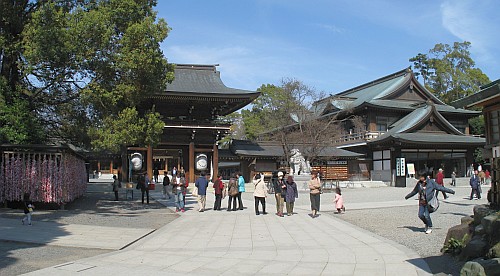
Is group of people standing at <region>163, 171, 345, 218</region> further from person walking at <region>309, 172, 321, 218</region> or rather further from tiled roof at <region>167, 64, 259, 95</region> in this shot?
tiled roof at <region>167, 64, 259, 95</region>

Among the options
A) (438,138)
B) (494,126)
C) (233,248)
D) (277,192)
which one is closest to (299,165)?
(438,138)

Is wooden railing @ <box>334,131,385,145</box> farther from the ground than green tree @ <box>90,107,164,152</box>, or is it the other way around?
wooden railing @ <box>334,131,385,145</box>

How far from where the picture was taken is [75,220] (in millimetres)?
13031

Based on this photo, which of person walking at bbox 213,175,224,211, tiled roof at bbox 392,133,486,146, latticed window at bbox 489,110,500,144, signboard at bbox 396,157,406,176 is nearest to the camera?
latticed window at bbox 489,110,500,144

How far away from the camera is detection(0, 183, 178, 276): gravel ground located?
7.32m

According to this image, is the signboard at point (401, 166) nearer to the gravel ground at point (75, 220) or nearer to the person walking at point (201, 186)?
the gravel ground at point (75, 220)

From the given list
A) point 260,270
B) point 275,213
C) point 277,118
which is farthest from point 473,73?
point 260,270

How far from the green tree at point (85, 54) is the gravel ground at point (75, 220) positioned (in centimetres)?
308

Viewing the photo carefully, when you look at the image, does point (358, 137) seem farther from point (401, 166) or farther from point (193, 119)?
point (193, 119)

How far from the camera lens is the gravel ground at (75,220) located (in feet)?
24.0

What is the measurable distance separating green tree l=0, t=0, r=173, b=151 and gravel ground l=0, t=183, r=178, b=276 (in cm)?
308

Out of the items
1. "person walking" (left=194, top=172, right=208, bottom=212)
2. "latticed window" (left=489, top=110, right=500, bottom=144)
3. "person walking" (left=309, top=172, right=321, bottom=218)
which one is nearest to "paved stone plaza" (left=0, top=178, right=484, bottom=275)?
"person walking" (left=309, top=172, right=321, bottom=218)

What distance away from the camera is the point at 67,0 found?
1582 cm

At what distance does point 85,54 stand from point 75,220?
5831 mm
